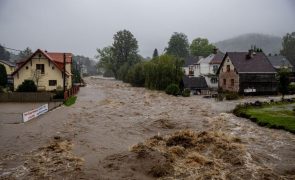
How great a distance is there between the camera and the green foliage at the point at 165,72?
6045cm

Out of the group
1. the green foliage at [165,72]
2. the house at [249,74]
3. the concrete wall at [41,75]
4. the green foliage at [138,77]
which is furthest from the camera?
the green foliage at [138,77]

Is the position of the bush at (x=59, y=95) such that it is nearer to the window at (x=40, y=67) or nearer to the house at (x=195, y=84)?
the window at (x=40, y=67)

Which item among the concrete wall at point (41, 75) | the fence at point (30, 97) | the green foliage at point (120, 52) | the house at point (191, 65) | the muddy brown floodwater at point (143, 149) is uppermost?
the green foliage at point (120, 52)

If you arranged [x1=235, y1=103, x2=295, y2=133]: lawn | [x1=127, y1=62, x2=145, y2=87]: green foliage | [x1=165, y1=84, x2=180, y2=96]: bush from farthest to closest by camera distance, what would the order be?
[x1=127, y1=62, x2=145, y2=87]: green foliage < [x1=165, y1=84, x2=180, y2=96]: bush < [x1=235, y1=103, x2=295, y2=133]: lawn

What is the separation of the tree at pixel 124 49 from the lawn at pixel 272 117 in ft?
282

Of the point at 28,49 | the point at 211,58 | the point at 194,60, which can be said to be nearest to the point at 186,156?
the point at 211,58

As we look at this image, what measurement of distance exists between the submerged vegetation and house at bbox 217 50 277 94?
14.8 meters

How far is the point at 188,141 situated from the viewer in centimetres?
2020

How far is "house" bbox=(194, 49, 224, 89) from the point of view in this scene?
6456cm

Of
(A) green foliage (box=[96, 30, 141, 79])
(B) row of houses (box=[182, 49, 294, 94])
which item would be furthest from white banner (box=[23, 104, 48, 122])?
(A) green foliage (box=[96, 30, 141, 79])

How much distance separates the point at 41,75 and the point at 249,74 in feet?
114

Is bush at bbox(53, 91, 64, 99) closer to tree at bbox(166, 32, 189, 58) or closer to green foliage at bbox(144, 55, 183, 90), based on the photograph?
green foliage at bbox(144, 55, 183, 90)

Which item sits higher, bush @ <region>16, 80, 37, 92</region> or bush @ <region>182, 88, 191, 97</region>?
bush @ <region>16, 80, 37, 92</region>

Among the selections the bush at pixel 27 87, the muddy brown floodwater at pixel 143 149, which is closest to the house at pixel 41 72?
the bush at pixel 27 87
